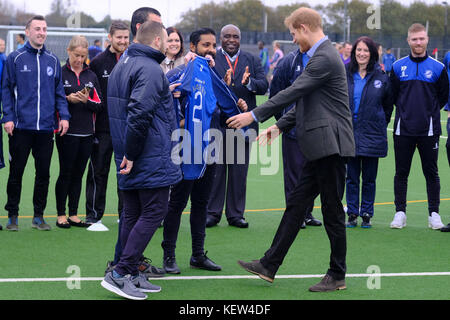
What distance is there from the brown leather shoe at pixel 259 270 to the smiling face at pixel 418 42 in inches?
131

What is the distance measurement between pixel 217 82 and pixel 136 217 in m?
1.30

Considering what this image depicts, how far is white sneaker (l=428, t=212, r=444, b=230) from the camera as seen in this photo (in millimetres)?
7965

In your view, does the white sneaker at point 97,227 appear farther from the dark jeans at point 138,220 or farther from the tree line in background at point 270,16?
the tree line in background at point 270,16

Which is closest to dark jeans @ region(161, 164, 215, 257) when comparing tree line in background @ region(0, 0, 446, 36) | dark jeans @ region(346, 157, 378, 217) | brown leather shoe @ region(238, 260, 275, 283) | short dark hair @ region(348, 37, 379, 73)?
brown leather shoe @ region(238, 260, 275, 283)

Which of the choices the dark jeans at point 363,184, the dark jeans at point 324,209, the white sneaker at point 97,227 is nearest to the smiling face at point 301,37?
the dark jeans at point 324,209

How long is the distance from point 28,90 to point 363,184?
3627mm

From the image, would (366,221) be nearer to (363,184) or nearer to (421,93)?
(363,184)

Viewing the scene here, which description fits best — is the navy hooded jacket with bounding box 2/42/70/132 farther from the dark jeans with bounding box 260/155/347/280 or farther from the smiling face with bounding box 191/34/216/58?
the dark jeans with bounding box 260/155/347/280

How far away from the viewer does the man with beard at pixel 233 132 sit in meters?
8.14

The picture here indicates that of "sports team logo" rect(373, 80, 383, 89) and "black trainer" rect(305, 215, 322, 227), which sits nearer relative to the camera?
"sports team logo" rect(373, 80, 383, 89)

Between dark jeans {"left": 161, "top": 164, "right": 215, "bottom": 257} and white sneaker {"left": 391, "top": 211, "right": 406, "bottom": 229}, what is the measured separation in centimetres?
266
